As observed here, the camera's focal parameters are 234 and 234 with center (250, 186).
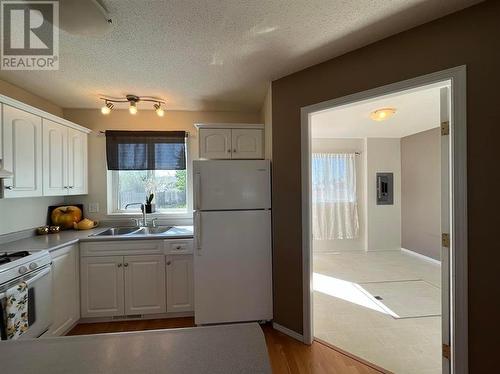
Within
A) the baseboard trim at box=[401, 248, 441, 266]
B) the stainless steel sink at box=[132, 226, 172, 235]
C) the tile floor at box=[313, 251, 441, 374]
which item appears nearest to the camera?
the tile floor at box=[313, 251, 441, 374]

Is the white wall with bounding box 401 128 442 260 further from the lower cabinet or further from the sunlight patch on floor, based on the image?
the lower cabinet

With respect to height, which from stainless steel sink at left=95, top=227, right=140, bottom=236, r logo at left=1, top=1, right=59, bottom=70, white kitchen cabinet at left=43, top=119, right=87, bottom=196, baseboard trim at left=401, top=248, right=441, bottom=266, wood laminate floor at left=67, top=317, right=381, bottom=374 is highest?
r logo at left=1, top=1, right=59, bottom=70

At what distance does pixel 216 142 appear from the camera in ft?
8.29

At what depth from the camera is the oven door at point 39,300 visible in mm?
1775

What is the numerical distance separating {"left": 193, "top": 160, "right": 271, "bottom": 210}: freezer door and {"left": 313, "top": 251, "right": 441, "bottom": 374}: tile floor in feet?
4.70

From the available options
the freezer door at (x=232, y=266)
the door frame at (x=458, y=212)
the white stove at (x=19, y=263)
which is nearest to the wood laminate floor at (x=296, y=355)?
the freezer door at (x=232, y=266)

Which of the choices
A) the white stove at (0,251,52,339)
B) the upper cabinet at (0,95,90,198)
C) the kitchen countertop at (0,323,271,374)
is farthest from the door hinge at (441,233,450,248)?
the upper cabinet at (0,95,90,198)

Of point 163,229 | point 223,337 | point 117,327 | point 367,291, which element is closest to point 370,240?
point 367,291

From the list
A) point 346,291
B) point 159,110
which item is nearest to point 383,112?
point 346,291

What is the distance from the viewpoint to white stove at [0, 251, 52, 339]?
1.60m

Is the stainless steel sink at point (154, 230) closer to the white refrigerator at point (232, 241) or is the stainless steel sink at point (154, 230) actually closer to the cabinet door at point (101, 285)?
the cabinet door at point (101, 285)

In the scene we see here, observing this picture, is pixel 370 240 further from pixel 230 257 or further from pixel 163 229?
pixel 163 229

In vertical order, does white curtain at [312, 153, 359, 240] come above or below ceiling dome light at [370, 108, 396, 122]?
below

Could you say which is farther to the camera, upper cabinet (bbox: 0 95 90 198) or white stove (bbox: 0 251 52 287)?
upper cabinet (bbox: 0 95 90 198)
